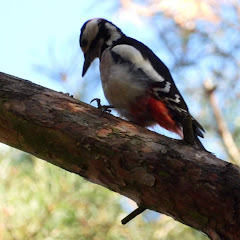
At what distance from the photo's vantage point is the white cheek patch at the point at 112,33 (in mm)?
2166

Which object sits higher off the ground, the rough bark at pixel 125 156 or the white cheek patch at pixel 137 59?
the white cheek patch at pixel 137 59

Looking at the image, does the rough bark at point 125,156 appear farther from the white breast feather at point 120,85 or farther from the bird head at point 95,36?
the bird head at point 95,36

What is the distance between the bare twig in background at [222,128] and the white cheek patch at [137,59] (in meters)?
0.53

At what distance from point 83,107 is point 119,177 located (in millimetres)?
261

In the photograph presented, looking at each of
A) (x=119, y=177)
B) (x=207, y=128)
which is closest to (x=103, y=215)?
(x=119, y=177)

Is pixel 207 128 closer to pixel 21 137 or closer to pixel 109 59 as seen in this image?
pixel 109 59

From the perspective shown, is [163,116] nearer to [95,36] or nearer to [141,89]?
[141,89]

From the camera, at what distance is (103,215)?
1.90 metres

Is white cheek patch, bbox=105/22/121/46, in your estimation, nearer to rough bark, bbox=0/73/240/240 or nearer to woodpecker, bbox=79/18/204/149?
woodpecker, bbox=79/18/204/149

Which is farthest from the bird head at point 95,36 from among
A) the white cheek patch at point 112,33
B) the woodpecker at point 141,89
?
the woodpecker at point 141,89

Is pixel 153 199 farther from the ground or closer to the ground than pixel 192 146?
closer to the ground

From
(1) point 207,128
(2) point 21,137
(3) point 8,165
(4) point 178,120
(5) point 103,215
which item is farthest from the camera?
(1) point 207,128

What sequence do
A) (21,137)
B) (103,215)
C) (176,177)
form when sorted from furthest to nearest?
1. (103,215)
2. (21,137)
3. (176,177)

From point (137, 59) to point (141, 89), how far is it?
0.16m
